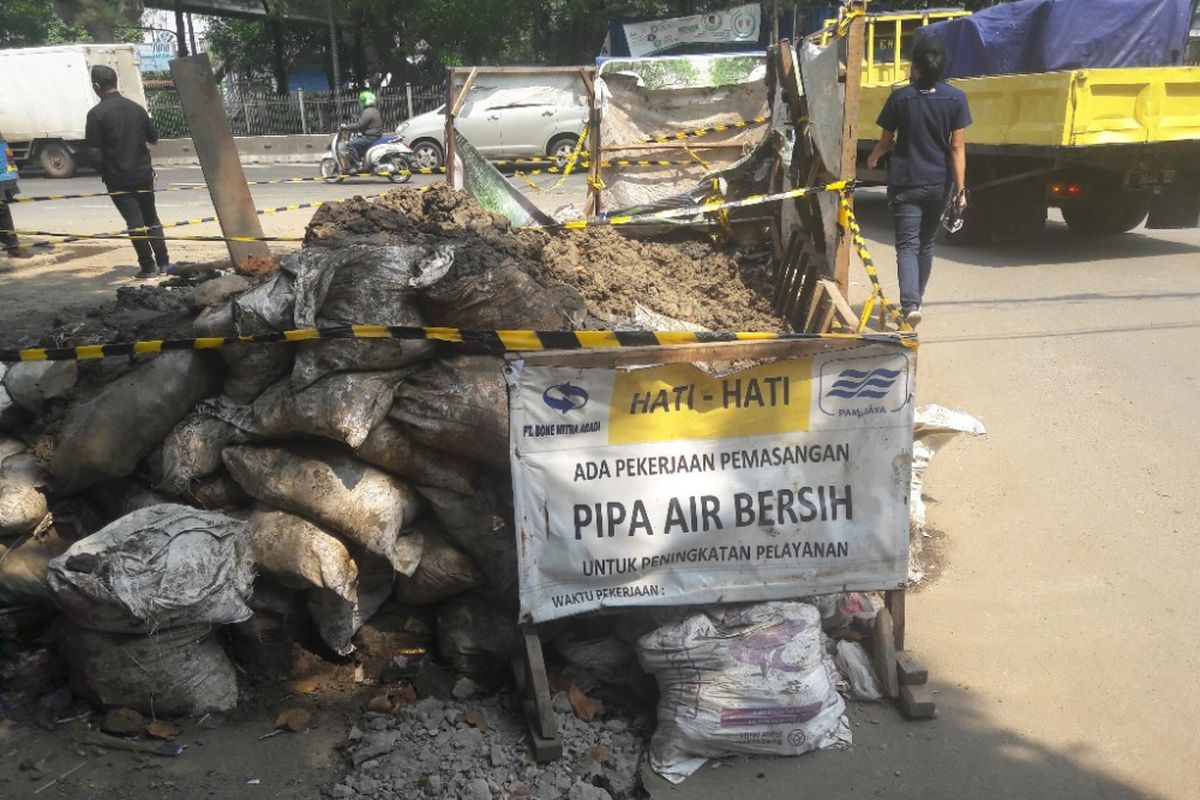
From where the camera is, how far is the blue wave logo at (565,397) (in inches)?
122

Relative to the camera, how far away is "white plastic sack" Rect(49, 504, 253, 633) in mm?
3217

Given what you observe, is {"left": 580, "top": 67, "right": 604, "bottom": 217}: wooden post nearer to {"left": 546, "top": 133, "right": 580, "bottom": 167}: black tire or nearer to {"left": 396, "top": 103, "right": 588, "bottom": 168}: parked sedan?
{"left": 396, "top": 103, "right": 588, "bottom": 168}: parked sedan

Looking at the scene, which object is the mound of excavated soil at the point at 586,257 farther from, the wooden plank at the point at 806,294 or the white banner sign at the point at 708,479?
the white banner sign at the point at 708,479

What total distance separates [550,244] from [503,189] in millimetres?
1890

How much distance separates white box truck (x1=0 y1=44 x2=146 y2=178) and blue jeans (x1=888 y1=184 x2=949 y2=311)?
65.2 ft

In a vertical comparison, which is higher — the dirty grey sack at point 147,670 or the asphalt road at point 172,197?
the asphalt road at point 172,197

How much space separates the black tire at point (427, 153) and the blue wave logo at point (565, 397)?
17.1m

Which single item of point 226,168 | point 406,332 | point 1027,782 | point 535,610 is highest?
point 226,168

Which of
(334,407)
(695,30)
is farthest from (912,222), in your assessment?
(695,30)

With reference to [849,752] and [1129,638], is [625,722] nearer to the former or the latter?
[849,752]

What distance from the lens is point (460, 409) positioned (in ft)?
11.3

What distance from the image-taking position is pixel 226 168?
255 inches

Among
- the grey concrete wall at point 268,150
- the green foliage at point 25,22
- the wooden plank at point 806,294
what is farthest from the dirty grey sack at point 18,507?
the green foliage at point 25,22

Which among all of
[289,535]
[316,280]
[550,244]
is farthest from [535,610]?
[550,244]
